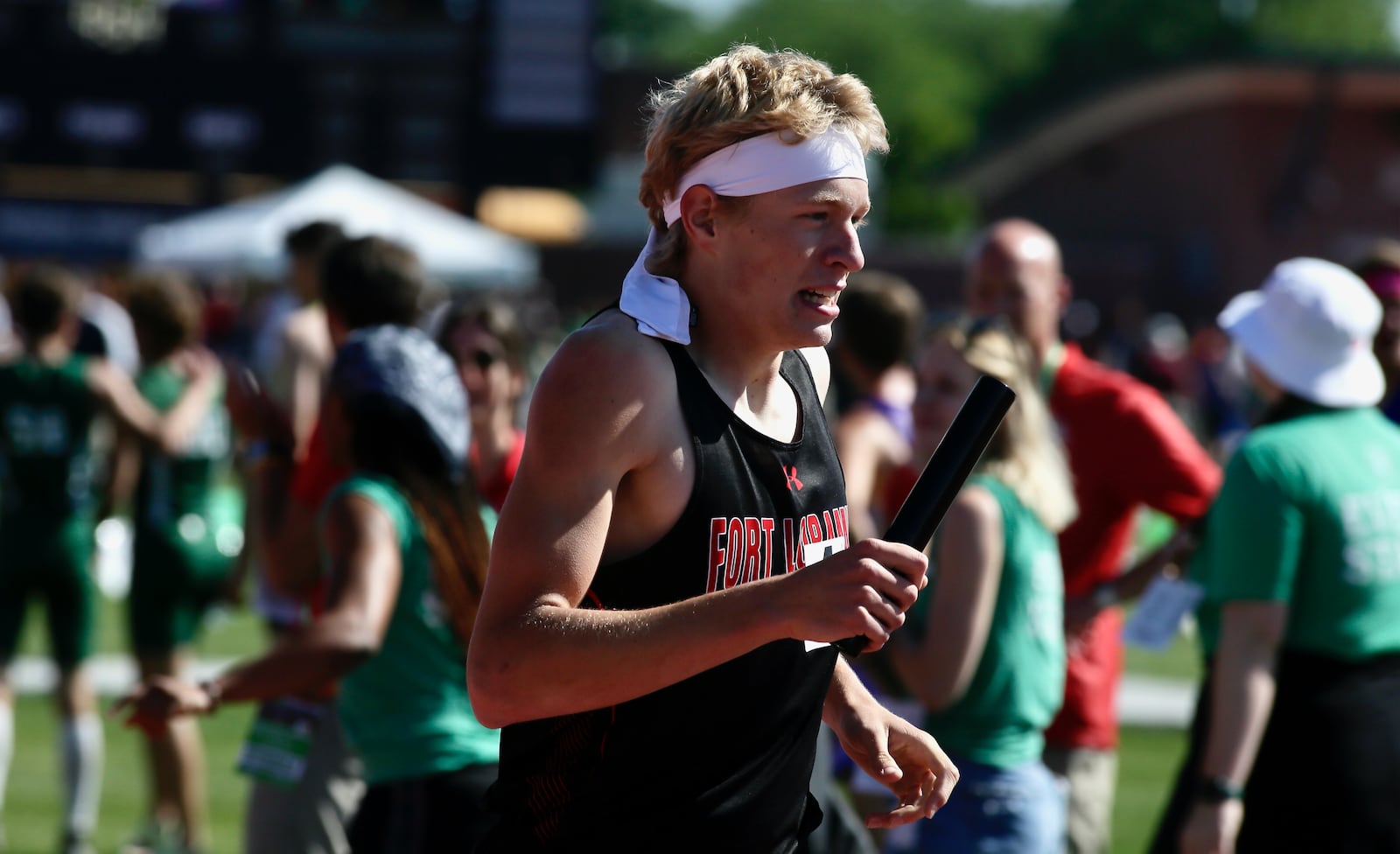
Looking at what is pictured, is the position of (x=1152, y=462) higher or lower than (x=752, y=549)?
lower

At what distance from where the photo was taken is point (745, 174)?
2.37 metres

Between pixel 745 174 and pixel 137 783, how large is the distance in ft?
22.0

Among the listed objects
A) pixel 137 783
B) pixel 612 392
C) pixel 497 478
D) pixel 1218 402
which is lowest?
pixel 1218 402

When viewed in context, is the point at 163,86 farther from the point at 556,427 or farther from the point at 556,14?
the point at 556,427

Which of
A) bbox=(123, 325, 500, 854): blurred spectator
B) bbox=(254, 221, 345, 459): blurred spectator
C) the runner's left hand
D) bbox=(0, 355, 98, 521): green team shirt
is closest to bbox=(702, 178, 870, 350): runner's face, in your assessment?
the runner's left hand

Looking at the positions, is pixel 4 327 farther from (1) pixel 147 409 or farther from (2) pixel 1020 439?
(2) pixel 1020 439

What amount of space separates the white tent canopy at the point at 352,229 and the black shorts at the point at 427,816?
39.6 ft

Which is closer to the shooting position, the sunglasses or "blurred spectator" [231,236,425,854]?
"blurred spectator" [231,236,425,854]

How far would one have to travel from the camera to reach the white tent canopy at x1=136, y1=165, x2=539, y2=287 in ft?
55.7

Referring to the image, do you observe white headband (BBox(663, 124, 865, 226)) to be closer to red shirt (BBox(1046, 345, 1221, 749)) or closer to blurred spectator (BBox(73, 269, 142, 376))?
red shirt (BBox(1046, 345, 1221, 749))

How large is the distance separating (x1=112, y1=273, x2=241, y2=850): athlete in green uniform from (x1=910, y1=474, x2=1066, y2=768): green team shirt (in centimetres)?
371

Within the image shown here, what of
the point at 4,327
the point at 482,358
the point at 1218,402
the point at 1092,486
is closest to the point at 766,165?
the point at 482,358

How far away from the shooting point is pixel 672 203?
247 cm

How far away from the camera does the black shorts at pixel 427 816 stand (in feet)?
12.0
